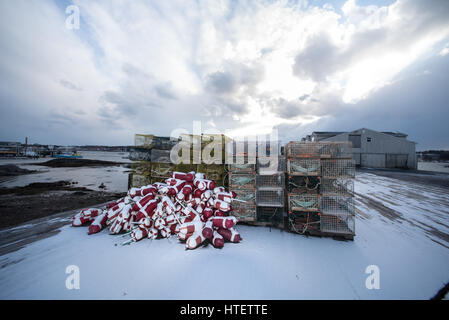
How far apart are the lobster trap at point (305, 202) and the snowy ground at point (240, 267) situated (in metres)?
0.81

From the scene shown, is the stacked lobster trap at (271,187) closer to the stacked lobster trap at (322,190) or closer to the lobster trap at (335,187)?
the stacked lobster trap at (322,190)

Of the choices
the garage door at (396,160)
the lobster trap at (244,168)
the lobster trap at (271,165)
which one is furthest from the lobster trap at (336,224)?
the garage door at (396,160)

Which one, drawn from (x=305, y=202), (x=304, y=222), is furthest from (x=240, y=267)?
(x=304, y=222)

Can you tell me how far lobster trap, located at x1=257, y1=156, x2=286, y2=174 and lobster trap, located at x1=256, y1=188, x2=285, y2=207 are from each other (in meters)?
0.61

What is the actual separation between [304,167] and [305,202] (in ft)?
3.29

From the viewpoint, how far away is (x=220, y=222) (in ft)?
12.6

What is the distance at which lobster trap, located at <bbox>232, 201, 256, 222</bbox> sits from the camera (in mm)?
4608

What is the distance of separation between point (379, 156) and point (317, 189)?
27.0 meters

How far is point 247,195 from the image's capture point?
461 centimetres

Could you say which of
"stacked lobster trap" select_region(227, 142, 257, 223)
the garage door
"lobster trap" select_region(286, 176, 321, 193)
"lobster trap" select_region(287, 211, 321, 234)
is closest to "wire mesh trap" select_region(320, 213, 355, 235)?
"lobster trap" select_region(287, 211, 321, 234)

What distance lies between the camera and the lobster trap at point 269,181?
4566 mm

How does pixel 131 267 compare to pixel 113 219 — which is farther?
pixel 113 219

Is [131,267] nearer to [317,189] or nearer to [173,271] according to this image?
[173,271]
